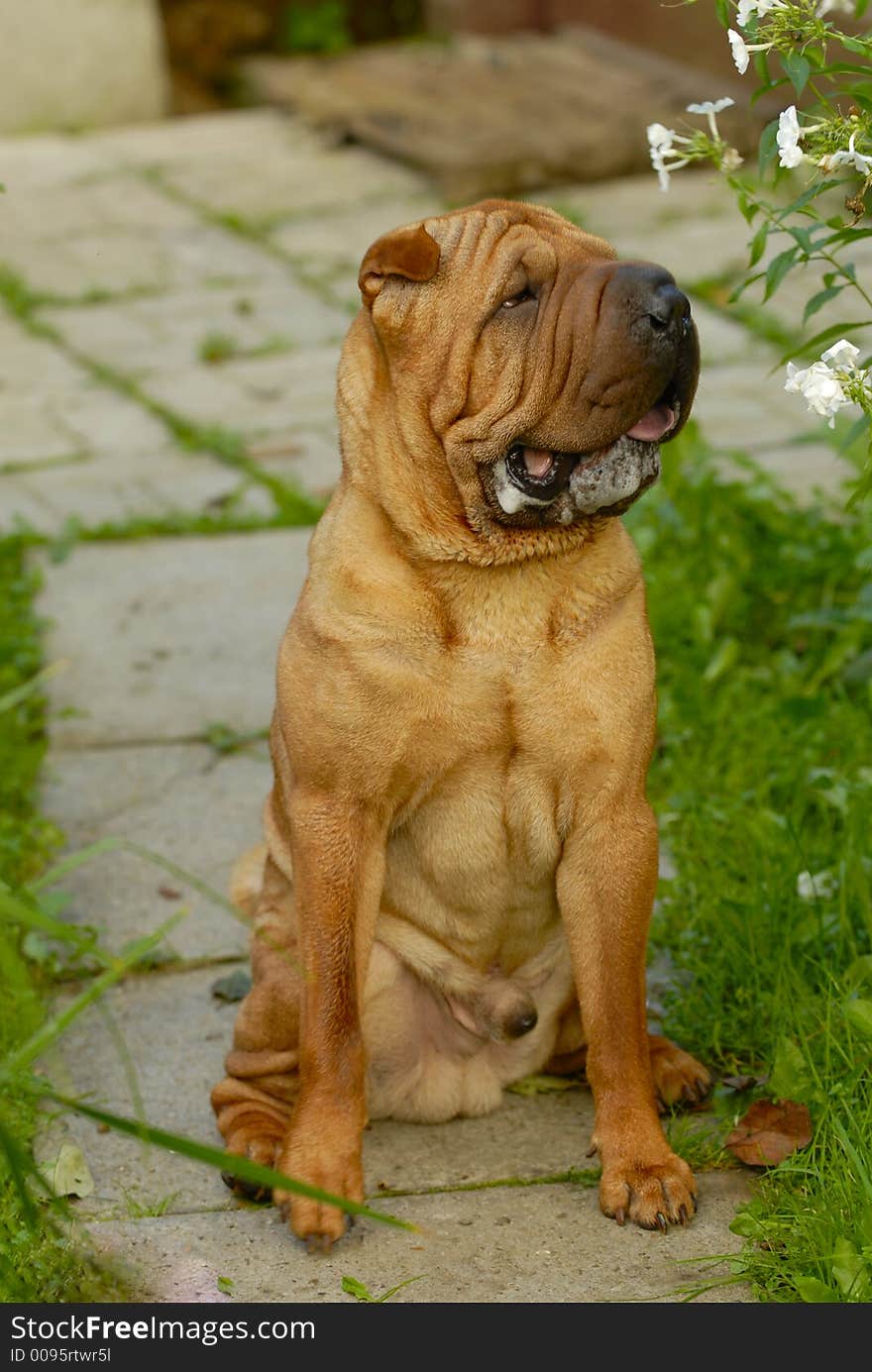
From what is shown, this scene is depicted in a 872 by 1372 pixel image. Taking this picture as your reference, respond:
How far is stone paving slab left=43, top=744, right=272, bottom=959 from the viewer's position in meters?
3.79

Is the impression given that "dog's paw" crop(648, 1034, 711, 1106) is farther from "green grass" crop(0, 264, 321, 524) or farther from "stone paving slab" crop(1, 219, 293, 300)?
"stone paving slab" crop(1, 219, 293, 300)

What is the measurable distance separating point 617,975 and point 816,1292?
58 centimetres

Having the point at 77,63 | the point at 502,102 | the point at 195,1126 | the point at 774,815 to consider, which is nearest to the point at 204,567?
the point at 774,815

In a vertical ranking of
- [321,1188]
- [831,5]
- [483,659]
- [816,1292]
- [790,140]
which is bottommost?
[321,1188]

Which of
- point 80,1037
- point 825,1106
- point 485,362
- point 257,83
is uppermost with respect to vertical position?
point 485,362

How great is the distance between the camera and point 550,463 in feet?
9.27

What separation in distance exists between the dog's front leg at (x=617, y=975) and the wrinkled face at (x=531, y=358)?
1.68ft

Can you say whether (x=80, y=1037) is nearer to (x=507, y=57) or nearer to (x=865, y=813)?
(x=865, y=813)

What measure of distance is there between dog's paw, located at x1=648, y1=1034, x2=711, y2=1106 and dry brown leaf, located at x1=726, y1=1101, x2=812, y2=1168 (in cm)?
13

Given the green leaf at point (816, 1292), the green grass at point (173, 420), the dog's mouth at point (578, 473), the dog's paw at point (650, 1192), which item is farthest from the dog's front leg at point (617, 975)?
the green grass at point (173, 420)

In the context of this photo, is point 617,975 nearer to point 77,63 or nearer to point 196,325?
point 196,325

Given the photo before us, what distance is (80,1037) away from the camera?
11.3 ft

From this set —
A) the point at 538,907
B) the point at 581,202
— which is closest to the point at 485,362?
the point at 538,907

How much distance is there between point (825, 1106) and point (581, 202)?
5668 mm
